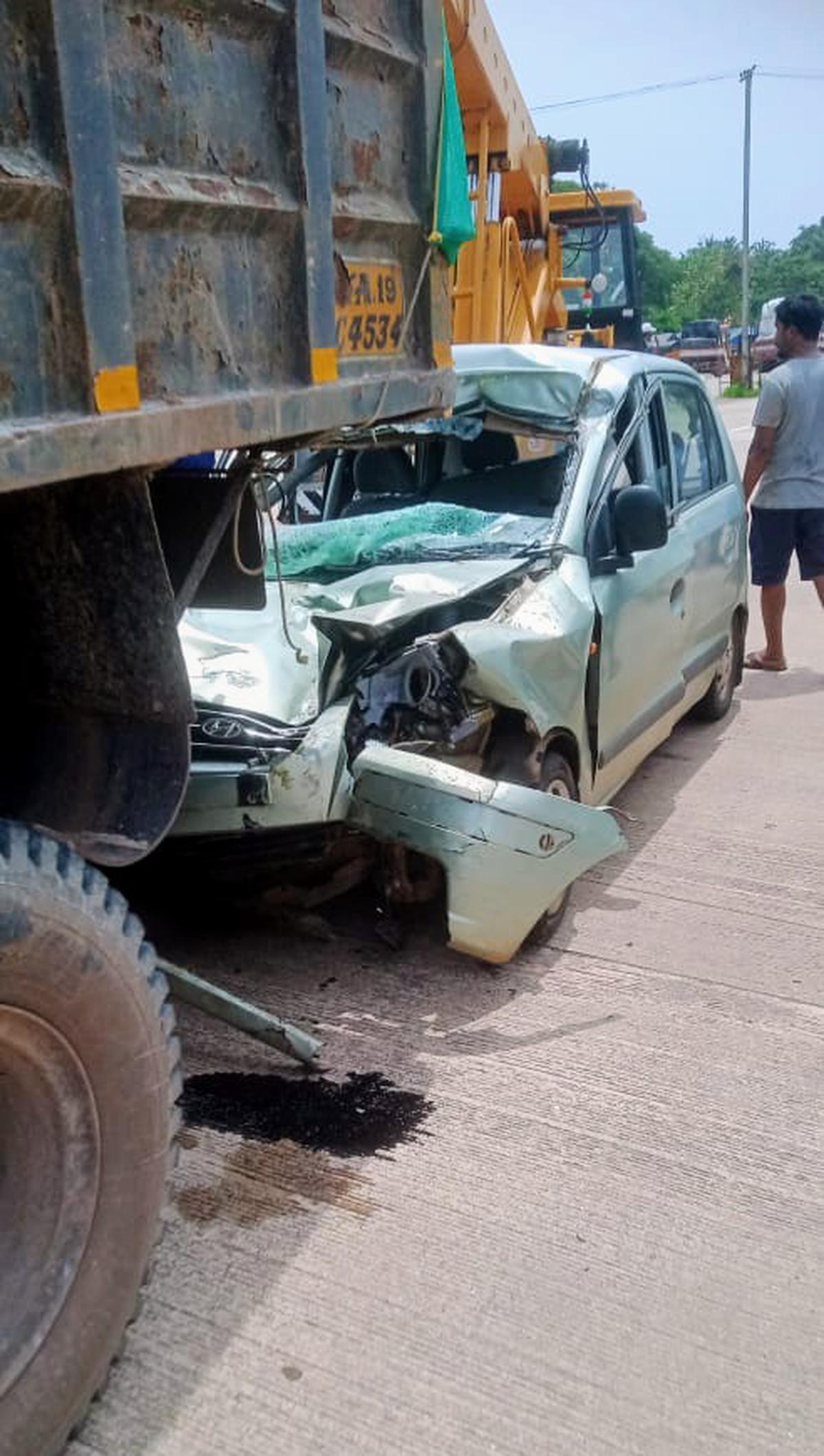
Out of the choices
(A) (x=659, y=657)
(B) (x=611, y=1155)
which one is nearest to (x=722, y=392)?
(A) (x=659, y=657)

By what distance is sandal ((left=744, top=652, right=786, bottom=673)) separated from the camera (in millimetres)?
7969

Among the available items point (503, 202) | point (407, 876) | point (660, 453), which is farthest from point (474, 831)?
point (503, 202)

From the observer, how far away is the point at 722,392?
38.0m

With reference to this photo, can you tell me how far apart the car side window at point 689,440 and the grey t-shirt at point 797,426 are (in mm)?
1367

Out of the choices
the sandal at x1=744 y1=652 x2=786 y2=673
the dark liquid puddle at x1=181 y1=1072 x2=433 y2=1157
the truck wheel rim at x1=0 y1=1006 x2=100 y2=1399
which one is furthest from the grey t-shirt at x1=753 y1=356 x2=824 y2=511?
the truck wheel rim at x1=0 y1=1006 x2=100 y2=1399

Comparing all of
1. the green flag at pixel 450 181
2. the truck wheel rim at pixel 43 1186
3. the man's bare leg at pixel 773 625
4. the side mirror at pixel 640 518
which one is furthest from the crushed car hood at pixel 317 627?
the man's bare leg at pixel 773 625

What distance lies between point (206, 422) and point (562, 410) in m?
3.00

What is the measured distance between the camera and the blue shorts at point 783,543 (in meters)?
7.79

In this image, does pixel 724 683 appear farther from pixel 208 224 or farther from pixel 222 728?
pixel 208 224

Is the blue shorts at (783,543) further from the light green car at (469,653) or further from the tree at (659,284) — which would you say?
the tree at (659,284)

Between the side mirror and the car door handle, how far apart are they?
79cm

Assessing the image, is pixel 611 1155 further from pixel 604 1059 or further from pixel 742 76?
pixel 742 76

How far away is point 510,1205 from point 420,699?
154 centimetres

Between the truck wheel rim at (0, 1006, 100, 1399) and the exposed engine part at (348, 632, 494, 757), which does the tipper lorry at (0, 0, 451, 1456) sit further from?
the exposed engine part at (348, 632, 494, 757)
